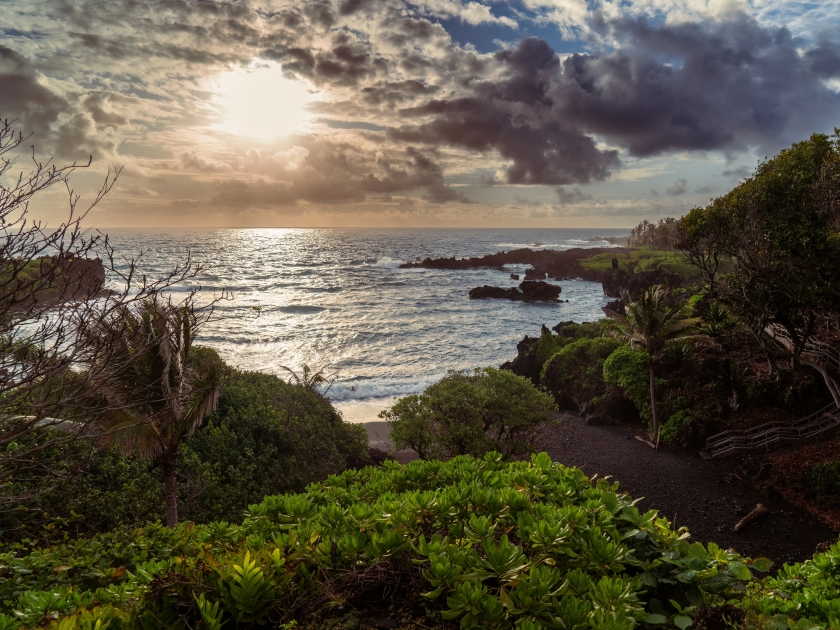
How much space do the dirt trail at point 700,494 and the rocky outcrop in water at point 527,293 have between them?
1983 inches

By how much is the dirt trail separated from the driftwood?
12 centimetres

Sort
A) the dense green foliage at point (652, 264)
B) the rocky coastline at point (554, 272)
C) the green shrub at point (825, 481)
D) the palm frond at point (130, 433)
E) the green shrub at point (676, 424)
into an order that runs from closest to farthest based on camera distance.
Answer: the palm frond at point (130, 433) → the green shrub at point (825, 481) → the green shrub at point (676, 424) → the rocky coastline at point (554, 272) → the dense green foliage at point (652, 264)

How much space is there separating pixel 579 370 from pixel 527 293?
4519 centimetres

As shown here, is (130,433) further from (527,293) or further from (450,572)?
(527,293)

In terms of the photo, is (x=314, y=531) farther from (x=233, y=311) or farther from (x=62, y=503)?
(x=233, y=311)

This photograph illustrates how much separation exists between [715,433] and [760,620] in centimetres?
2052

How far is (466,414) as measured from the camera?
17984mm

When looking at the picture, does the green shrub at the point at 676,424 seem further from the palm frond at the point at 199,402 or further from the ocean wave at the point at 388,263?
the ocean wave at the point at 388,263

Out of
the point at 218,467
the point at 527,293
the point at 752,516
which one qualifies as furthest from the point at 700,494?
the point at 527,293

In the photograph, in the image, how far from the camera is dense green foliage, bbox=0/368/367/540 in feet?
33.3

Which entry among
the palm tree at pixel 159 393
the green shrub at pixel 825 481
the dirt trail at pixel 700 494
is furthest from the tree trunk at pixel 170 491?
the green shrub at pixel 825 481

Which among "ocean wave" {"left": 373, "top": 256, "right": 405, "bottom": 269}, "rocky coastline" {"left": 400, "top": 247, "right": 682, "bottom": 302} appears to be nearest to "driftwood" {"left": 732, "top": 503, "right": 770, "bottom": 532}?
"rocky coastline" {"left": 400, "top": 247, "right": 682, "bottom": 302}

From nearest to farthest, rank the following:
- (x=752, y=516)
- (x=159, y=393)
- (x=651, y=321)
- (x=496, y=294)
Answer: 1. (x=159, y=393)
2. (x=752, y=516)
3. (x=651, y=321)
4. (x=496, y=294)

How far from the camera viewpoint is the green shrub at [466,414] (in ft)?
57.4
